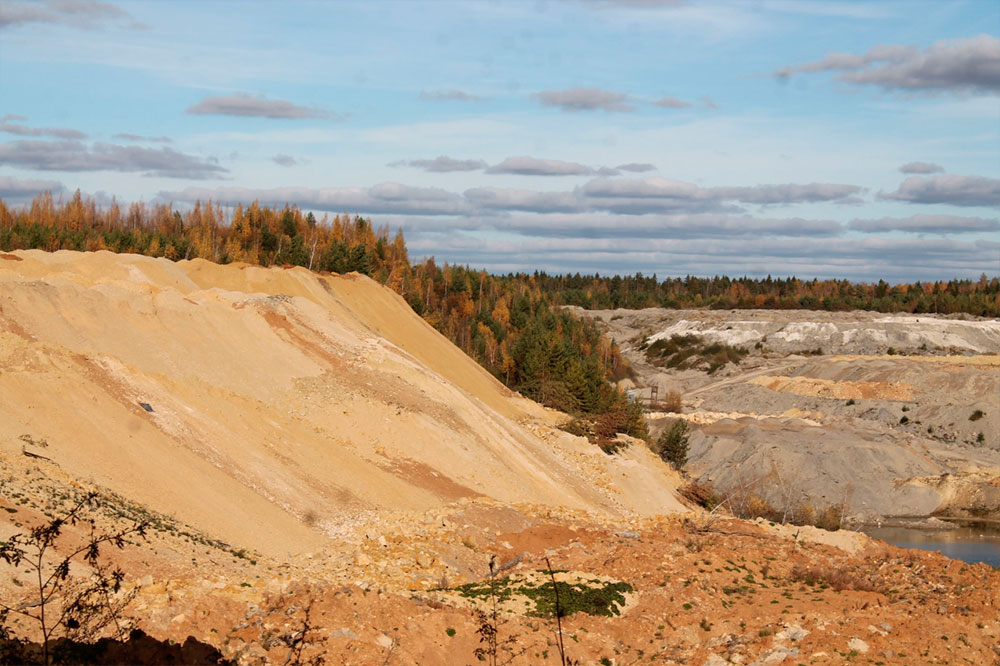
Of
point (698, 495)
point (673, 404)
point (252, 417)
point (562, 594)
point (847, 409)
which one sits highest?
point (252, 417)

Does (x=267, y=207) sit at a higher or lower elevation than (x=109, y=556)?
higher

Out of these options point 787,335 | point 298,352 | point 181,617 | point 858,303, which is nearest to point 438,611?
point 181,617

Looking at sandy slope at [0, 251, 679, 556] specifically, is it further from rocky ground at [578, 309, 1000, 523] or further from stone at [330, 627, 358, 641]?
rocky ground at [578, 309, 1000, 523]

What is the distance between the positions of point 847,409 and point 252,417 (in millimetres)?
65321

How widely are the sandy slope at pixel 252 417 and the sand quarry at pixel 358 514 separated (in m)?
0.11

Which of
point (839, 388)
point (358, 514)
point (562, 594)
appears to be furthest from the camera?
point (839, 388)

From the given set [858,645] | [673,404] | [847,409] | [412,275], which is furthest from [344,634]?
[412,275]

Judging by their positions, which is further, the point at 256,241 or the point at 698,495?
the point at 256,241

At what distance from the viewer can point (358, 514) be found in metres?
29.3

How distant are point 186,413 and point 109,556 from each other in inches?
508

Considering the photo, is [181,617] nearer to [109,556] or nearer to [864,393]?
[109,556]

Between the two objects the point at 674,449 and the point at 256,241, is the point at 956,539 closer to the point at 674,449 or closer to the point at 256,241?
the point at 674,449

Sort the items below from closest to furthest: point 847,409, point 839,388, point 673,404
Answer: point 673,404
point 847,409
point 839,388

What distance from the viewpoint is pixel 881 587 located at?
81.6ft
